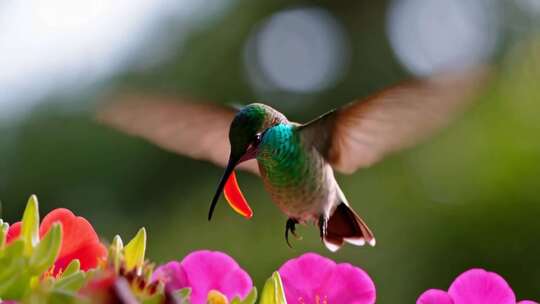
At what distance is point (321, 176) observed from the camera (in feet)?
8.70

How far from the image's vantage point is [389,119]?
249 centimetres

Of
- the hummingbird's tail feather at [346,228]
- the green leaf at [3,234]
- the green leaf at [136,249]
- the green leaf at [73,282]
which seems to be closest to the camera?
the green leaf at [73,282]

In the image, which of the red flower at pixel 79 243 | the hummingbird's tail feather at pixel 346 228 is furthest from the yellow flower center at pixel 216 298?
the hummingbird's tail feather at pixel 346 228

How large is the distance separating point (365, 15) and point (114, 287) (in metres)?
12.1

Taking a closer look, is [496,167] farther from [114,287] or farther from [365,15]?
[114,287]

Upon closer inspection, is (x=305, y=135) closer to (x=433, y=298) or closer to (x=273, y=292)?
(x=433, y=298)

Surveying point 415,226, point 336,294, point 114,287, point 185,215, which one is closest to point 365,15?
point 185,215

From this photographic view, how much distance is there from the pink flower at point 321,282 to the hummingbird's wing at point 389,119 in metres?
0.55

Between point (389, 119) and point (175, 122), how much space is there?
0.61 m

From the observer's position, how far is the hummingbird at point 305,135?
2246 millimetres

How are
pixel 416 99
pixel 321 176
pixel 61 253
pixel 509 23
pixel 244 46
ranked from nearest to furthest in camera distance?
1. pixel 61 253
2. pixel 416 99
3. pixel 321 176
4. pixel 509 23
5. pixel 244 46

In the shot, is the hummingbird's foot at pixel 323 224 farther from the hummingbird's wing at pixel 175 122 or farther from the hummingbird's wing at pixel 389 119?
the hummingbird's wing at pixel 175 122

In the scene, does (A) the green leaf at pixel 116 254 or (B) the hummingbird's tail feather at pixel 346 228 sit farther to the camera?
(B) the hummingbird's tail feather at pixel 346 228

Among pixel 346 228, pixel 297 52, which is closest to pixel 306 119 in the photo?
pixel 297 52
